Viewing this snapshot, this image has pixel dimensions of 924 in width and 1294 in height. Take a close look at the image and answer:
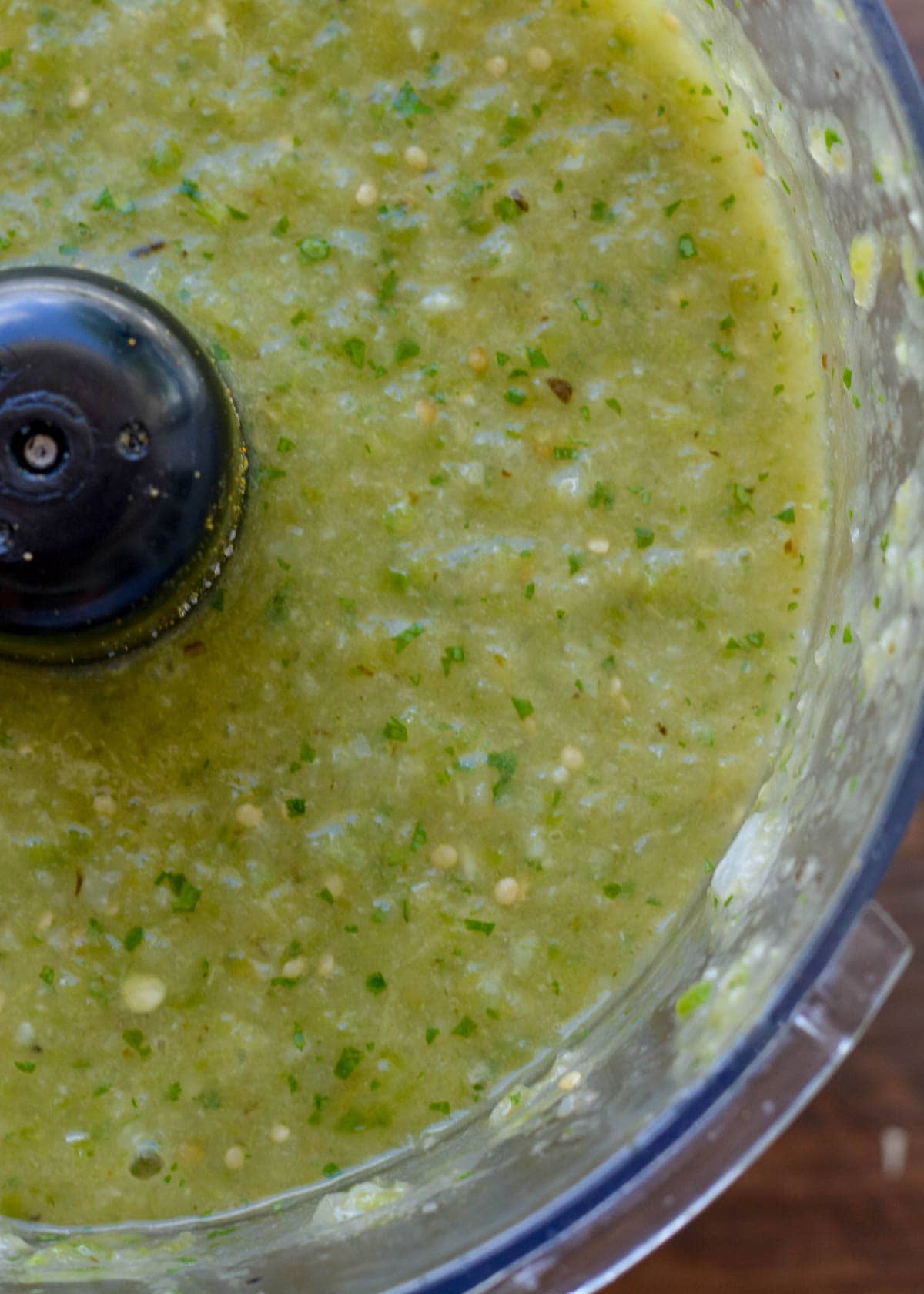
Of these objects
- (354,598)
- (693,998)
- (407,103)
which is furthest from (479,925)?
(407,103)

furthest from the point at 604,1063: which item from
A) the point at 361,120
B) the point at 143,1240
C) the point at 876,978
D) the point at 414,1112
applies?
the point at 361,120

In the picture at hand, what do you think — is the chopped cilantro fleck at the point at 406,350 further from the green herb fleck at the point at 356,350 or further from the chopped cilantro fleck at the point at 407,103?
the chopped cilantro fleck at the point at 407,103

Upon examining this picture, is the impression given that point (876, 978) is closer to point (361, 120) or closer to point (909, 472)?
point (909, 472)

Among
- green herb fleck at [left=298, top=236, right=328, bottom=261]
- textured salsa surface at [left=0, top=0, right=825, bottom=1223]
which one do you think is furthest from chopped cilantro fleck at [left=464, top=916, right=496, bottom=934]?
green herb fleck at [left=298, top=236, right=328, bottom=261]

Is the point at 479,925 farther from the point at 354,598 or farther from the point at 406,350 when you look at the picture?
the point at 406,350

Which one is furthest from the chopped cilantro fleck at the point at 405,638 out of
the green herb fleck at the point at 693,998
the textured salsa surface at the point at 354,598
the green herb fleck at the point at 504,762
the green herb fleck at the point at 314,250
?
the green herb fleck at the point at 693,998

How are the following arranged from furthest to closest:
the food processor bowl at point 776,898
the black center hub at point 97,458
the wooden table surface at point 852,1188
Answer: the wooden table surface at point 852,1188, the food processor bowl at point 776,898, the black center hub at point 97,458
